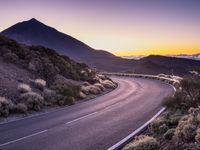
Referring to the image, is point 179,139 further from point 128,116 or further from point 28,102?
point 28,102

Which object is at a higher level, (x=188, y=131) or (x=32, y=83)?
(x=32, y=83)

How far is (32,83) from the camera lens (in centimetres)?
2716

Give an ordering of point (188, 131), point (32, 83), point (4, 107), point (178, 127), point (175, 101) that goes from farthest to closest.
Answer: point (32, 83) < point (4, 107) < point (175, 101) < point (178, 127) < point (188, 131)

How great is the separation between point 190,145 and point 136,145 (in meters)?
1.34

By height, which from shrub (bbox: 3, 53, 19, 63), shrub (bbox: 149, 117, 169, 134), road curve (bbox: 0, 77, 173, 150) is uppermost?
shrub (bbox: 3, 53, 19, 63)

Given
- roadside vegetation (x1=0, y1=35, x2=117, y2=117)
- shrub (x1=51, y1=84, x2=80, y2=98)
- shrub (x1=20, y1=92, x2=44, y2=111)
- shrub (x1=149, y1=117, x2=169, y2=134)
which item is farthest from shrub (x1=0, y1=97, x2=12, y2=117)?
shrub (x1=149, y1=117, x2=169, y2=134)

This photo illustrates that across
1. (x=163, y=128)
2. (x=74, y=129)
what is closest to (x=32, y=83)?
(x=74, y=129)

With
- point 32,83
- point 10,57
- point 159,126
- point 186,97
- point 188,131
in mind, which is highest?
point 10,57

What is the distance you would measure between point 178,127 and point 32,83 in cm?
1845

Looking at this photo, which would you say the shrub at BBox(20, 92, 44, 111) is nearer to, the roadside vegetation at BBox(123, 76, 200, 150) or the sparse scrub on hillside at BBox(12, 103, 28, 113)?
the sparse scrub on hillside at BBox(12, 103, 28, 113)

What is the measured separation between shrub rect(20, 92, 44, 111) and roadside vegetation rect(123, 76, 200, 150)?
25.6 feet

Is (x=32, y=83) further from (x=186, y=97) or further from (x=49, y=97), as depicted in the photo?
(x=186, y=97)

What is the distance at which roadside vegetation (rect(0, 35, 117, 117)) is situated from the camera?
67.5ft

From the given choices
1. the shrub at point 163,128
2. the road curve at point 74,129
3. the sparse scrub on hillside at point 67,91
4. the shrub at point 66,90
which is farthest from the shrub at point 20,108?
the shrub at point 163,128
